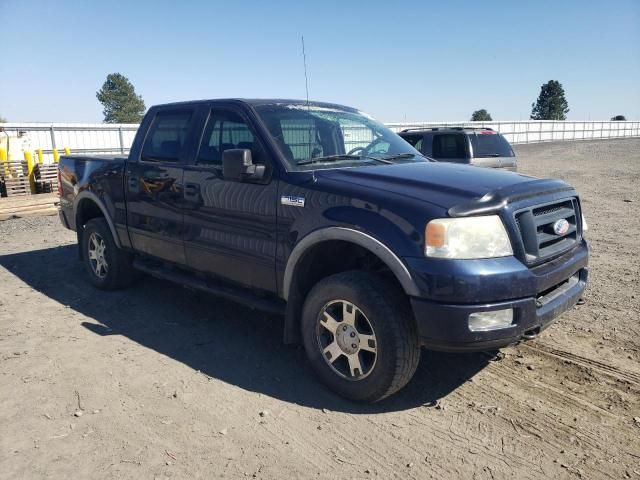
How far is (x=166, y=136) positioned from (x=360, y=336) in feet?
9.43

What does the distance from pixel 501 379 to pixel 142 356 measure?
110 inches

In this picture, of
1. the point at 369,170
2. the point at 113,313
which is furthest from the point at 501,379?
the point at 113,313

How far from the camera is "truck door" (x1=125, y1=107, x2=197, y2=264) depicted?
4.64 meters

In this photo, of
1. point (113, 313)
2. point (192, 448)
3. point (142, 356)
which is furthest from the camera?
point (113, 313)

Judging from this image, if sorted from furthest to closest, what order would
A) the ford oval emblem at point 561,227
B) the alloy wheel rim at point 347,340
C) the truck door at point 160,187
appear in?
the truck door at point 160,187 < the ford oval emblem at point 561,227 < the alloy wheel rim at point 347,340

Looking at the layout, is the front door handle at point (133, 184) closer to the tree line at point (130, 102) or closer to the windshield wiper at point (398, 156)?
the windshield wiper at point (398, 156)

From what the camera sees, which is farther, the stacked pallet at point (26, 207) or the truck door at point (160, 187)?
the stacked pallet at point (26, 207)

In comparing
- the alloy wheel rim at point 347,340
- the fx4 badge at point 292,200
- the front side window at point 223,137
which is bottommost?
the alloy wheel rim at point 347,340

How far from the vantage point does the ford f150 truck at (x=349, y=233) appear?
2.98 meters

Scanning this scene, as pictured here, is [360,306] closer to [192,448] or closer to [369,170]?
[369,170]

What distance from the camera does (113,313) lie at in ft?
17.1

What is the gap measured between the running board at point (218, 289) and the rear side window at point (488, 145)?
7.08m

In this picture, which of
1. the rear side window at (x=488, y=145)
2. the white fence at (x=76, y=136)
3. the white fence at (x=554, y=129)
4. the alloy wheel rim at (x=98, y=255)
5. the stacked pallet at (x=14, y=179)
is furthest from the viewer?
the white fence at (x=554, y=129)

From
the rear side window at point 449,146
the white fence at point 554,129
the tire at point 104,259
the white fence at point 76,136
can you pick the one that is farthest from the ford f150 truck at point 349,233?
the white fence at point 554,129
